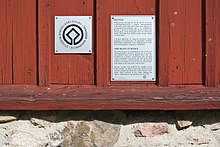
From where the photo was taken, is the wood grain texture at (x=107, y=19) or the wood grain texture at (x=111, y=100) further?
the wood grain texture at (x=107, y=19)

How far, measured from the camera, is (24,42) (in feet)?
12.6

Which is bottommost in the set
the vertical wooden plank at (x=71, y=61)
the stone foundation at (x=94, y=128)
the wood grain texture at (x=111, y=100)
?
the stone foundation at (x=94, y=128)

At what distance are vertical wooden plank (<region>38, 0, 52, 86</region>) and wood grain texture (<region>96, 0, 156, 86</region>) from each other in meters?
0.35

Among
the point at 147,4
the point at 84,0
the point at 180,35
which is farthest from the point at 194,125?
the point at 84,0

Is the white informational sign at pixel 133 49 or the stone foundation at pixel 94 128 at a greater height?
the white informational sign at pixel 133 49

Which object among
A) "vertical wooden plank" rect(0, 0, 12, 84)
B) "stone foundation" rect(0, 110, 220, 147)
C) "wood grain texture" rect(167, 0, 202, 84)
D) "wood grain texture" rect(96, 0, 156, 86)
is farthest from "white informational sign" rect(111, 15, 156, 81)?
"vertical wooden plank" rect(0, 0, 12, 84)

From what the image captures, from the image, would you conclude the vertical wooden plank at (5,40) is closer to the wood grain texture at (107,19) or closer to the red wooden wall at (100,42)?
the red wooden wall at (100,42)

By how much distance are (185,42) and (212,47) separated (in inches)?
7.6

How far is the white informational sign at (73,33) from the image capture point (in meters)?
3.82

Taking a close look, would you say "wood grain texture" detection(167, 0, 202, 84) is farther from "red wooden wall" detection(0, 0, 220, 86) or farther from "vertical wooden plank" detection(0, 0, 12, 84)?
"vertical wooden plank" detection(0, 0, 12, 84)

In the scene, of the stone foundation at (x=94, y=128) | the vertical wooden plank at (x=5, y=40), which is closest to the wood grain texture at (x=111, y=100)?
the stone foundation at (x=94, y=128)

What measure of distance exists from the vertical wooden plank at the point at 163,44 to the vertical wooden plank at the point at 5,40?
1.06 m

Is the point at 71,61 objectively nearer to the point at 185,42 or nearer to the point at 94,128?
the point at 94,128

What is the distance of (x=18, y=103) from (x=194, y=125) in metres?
1.23
